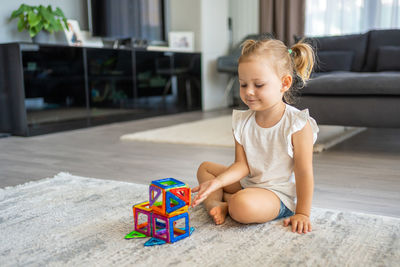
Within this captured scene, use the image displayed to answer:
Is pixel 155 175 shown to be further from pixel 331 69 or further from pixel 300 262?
pixel 331 69

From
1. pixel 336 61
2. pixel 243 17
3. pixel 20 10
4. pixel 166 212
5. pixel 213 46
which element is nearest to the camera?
pixel 166 212

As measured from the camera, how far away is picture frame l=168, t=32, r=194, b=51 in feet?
15.0

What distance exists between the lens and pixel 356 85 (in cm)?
206

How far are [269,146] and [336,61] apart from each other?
2221mm

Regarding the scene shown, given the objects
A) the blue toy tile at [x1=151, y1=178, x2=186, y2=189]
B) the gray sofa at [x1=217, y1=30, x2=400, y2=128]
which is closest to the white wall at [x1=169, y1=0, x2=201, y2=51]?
the gray sofa at [x1=217, y1=30, x2=400, y2=128]

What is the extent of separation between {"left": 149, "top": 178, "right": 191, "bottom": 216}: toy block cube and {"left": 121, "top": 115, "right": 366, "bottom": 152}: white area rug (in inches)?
52.9

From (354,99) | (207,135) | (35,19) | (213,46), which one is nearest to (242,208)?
(354,99)

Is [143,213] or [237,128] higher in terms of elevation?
[237,128]

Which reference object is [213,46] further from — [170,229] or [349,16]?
[170,229]

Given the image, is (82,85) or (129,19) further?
(129,19)

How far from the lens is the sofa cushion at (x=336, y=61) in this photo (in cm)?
305

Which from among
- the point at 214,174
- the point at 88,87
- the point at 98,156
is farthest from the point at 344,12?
the point at 214,174

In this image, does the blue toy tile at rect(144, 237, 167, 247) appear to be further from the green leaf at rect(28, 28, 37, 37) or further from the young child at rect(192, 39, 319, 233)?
the green leaf at rect(28, 28, 37, 37)

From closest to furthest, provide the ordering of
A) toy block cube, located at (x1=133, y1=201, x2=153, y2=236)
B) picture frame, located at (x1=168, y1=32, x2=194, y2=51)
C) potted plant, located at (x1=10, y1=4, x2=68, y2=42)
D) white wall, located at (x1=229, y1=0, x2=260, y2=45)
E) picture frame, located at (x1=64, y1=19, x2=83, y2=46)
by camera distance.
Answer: toy block cube, located at (x1=133, y1=201, x2=153, y2=236) < potted plant, located at (x1=10, y1=4, x2=68, y2=42) < picture frame, located at (x1=64, y1=19, x2=83, y2=46) < picture frame, located at (x1=168, y1=32, x2=194, y2=51) < white wall, located at (x1=229, y1=0, x2=260, y2=45)
